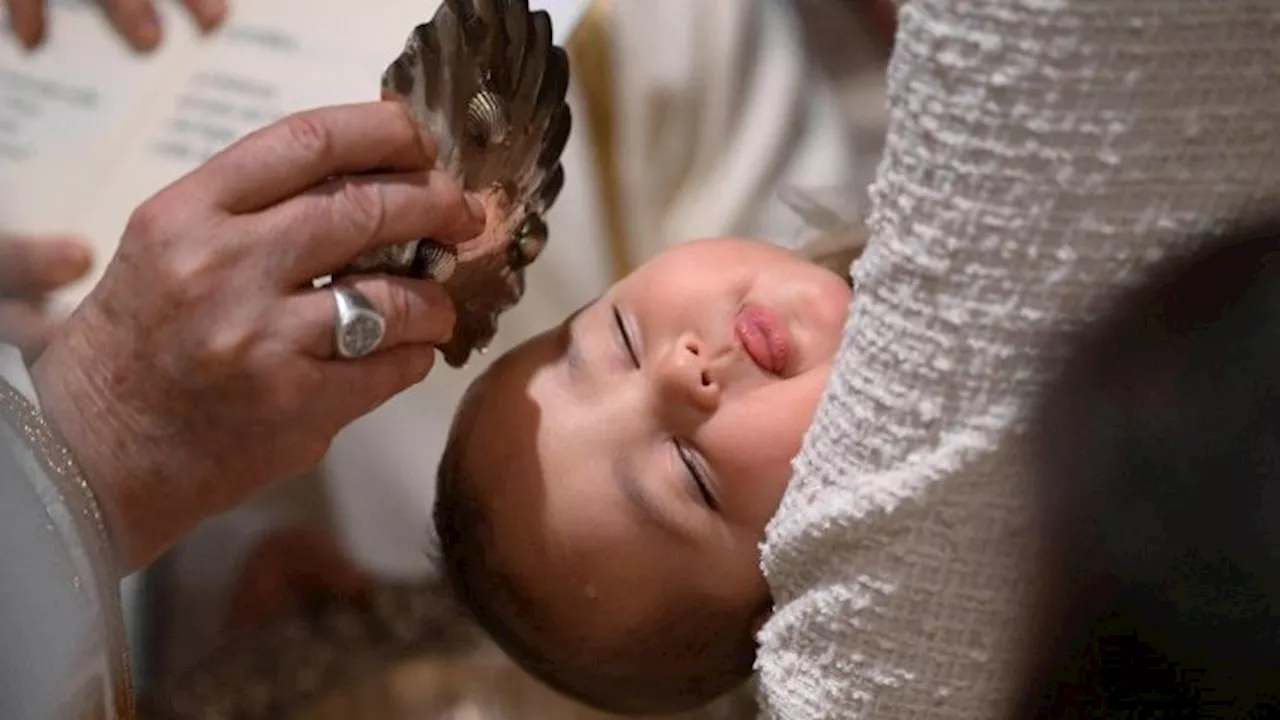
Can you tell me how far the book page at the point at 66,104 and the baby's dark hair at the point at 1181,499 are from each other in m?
0.58

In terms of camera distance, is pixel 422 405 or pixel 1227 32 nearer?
pixel 1227 32

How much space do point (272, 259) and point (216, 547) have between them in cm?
25

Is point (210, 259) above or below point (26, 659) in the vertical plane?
above

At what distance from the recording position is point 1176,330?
17.0 inches

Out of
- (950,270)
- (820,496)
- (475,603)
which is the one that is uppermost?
(950,270)

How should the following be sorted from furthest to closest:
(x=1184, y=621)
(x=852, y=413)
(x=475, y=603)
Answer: (x=475, y=603) → (x=852, y=413) → (x=1184, y=621)

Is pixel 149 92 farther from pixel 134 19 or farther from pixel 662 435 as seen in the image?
pixel 662 435

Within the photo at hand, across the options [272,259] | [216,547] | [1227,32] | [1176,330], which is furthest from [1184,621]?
[216,547]

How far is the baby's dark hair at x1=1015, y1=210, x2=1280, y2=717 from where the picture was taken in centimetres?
41

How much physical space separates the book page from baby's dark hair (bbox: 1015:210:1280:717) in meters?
0.58

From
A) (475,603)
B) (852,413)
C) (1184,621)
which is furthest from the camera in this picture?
(475,603)

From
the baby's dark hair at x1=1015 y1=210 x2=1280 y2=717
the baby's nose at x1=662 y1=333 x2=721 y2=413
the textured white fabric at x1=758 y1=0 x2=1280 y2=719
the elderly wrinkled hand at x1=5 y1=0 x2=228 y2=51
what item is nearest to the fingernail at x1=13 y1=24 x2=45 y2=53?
the elderly wrinkled hand at x1=5 y1=0 x2=228 y2=51

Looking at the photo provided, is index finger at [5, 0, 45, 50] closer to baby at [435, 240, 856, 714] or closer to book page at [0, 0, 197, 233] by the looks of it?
book page at [0, 0, 197, 233]

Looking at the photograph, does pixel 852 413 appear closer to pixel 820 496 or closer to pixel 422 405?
pixel 820 496
